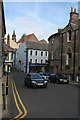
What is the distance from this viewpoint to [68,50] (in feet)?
86.8

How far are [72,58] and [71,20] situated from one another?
7.97 meters

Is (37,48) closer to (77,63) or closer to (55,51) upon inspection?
(55,51)

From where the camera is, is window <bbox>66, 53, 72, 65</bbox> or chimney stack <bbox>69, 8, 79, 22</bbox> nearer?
window <bbox>66, 53, 72, 65</bbox>

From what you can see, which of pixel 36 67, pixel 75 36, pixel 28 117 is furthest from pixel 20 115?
pixel 36 67

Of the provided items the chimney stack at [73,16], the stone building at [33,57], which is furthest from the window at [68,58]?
the stone building at [33,57]

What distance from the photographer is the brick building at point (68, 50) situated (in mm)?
24405

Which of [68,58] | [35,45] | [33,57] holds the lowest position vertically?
[68,58]

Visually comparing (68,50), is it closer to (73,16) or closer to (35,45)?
(73,16)

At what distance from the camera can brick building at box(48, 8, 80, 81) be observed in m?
24.4

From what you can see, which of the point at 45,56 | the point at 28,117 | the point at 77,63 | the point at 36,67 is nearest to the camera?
the point at 28,117

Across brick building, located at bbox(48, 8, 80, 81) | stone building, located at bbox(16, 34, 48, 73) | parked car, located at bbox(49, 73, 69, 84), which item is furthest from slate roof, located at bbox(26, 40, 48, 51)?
parked car, located at bbox(49, 73, 69, 84)

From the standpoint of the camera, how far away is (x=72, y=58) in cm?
2520

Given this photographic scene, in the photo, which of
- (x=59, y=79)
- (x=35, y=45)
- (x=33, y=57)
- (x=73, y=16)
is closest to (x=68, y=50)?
(x=73, y=16)

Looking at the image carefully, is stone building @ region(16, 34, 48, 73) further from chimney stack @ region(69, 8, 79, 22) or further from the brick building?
chimney stack @ region(69, 8, 79, 22)
